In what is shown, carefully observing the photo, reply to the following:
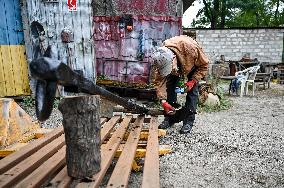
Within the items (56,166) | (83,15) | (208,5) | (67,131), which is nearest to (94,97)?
(67,131)

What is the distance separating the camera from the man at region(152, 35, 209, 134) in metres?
3.47

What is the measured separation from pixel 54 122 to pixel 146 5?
405 cm

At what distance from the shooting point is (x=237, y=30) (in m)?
14.9

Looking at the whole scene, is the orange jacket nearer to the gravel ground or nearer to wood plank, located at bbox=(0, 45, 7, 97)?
Result: the gravel ground

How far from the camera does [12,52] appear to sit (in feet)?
20.9

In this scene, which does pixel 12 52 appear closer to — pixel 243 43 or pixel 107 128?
pixel 107 128

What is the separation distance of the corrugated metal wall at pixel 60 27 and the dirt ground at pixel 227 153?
121 inches

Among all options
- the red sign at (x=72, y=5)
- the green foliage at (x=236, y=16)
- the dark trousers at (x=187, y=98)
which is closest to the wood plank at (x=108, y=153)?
the dark trousers at (x=187, y=98)

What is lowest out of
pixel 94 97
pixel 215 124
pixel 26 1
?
pixel 215 124

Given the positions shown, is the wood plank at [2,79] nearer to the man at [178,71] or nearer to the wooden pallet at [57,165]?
the wooden pallet at [57,165]

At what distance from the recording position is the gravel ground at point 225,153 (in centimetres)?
280

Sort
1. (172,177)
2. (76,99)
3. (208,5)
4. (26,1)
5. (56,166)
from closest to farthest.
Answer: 1. (76,99)
2. (56,166)
3. (172,177)
4. (26,1)
5. (208,5)

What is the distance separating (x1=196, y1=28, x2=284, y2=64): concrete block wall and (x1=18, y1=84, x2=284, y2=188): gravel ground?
981cm

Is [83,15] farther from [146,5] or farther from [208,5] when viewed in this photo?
[208,5]
